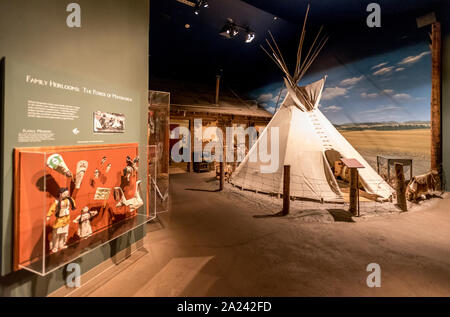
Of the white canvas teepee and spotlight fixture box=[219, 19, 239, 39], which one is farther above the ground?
spotlight fixture box=[219, 19, 239, 39]

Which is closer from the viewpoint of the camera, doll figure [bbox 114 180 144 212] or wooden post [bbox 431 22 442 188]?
doll figure [bbox 114 180 144 212]

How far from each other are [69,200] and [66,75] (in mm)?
1107

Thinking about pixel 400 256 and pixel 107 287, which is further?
pixel 400 256

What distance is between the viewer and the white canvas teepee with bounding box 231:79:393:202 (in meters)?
5.14

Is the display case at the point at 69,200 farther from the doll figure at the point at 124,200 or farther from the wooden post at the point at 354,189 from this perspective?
the wooden post at the point at 354,189

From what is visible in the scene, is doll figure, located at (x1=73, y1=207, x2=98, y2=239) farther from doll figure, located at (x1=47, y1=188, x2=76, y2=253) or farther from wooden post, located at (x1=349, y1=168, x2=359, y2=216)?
wooden post, located at (x1=349, y1=168, x2=359, y2=216)

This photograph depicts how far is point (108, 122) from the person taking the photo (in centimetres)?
234

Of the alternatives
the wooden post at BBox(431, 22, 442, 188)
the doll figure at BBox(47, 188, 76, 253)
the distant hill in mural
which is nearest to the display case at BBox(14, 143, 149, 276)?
the doll figure at BBox(47, 188, 76, 253)

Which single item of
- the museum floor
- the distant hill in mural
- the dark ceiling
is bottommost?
the museum floor

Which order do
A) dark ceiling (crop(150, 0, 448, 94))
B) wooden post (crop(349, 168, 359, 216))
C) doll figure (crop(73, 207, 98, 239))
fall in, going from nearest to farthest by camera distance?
doll figure (crop(73, 207, 98, 239)), wooden post (crop(349, 168, 359, 216)), dark ceiling (crop(150, 0, 448, 94))

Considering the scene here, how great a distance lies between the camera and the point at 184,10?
271 inches

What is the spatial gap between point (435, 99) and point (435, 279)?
5991 mm
